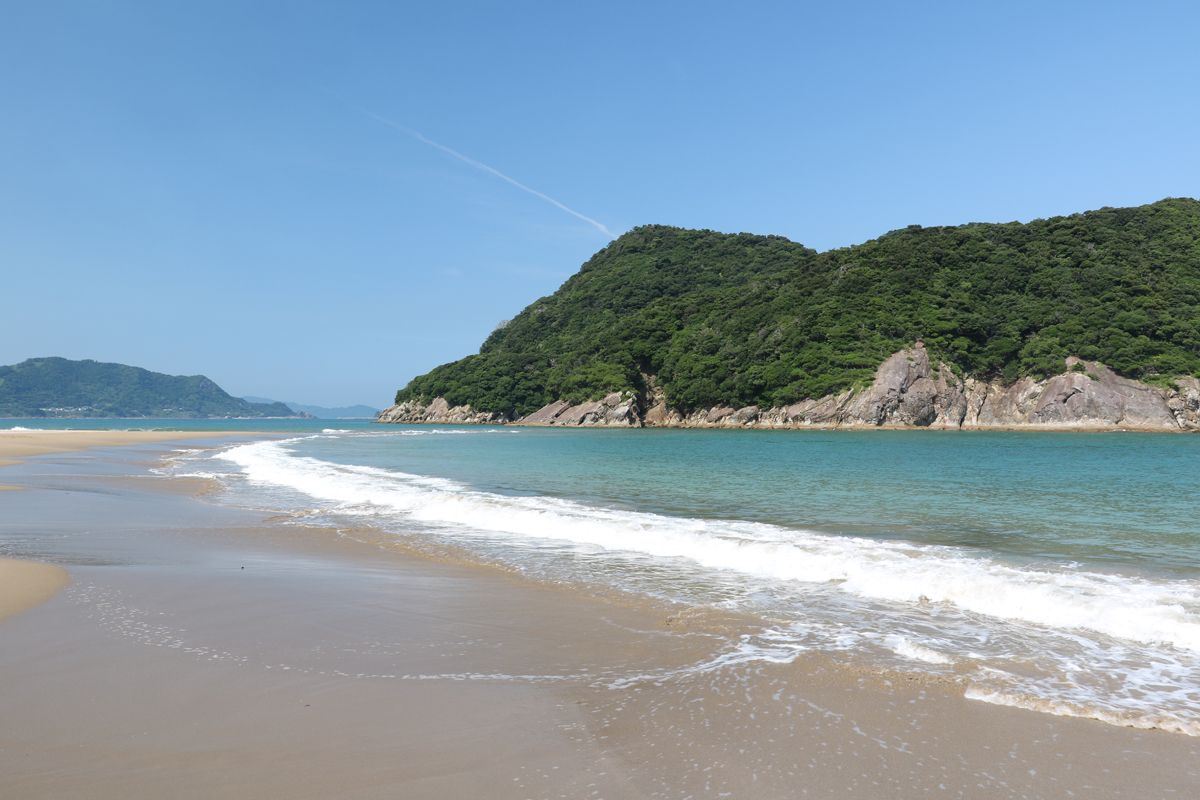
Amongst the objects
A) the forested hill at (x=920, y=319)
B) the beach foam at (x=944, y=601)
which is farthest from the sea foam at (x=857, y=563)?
the forested hill at (x=920, y=319)

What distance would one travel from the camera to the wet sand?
11.6 feet

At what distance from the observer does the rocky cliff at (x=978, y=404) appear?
75000 mm

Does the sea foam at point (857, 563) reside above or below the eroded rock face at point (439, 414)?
below

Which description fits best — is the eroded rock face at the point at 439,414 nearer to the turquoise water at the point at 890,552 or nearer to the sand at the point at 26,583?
the turquoise water at the point at 890,552

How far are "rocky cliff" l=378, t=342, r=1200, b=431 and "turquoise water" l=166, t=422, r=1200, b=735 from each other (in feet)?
193

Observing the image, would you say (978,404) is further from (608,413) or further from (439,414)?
(439,414)

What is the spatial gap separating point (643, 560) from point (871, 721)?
6106 mm

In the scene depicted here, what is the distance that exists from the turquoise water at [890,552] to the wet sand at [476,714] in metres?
0.68

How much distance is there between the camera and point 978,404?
3359 inches

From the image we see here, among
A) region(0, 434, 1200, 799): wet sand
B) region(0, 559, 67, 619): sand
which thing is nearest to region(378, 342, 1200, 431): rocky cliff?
region(0, 434, 1200, 799): wet sand

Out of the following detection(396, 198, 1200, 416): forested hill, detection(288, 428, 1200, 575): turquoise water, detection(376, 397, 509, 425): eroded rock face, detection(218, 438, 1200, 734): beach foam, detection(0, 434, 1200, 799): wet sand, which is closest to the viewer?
detection(0, 434, 1200, 799): wet sand

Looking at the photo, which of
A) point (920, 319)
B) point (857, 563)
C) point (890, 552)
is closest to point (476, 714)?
point (857, 563)

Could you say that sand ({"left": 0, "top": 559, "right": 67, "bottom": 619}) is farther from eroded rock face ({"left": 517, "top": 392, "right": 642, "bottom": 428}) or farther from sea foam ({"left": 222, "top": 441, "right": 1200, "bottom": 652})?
eroded rock face ({"left": 517, "top": 392, "right": 642, "bottom": 428})

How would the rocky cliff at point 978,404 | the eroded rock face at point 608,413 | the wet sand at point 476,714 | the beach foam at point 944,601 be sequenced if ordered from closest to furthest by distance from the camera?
the wet sand at point 476,714 < the beach foam at point 944,601 < the rocky cliff at point 978,404 < the eroded rock face at point 608,413
